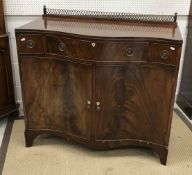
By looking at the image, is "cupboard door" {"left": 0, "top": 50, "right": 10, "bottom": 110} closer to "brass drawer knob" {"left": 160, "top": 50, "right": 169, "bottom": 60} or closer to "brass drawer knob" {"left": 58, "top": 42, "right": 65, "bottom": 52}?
"brass drawer knob" {"left": 58, "top": 42, "right": 65, "bottom": 52}

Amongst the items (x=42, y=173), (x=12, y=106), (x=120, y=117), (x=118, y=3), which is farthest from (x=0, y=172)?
(x=118, y=3)

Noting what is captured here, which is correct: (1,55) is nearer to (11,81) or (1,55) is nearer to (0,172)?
(11,81)

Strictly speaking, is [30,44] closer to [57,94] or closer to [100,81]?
[57,94]

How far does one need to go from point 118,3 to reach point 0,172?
1521 mm

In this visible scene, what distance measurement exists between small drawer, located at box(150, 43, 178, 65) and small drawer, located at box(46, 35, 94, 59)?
354mm

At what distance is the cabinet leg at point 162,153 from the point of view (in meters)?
1.70

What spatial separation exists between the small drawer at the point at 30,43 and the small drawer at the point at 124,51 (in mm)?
377

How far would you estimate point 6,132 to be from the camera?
2.09 meters

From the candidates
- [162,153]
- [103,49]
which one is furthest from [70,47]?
[162,153]

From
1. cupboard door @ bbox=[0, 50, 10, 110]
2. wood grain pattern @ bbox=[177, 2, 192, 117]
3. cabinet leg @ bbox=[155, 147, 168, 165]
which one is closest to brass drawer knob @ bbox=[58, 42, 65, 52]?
cupboard door @ bbox=[0, 50, 10, 110]

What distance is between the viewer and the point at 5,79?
81.8 inches

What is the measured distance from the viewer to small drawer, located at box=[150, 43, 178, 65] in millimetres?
1450

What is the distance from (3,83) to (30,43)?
614 mm

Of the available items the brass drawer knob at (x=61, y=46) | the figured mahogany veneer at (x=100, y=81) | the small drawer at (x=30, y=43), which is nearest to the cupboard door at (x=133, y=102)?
the figured mahogany veneer at (x=100, y=81)
